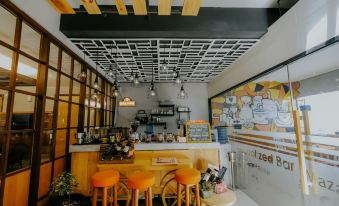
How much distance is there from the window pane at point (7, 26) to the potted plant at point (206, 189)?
11.4 ft

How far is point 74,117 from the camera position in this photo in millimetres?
4242

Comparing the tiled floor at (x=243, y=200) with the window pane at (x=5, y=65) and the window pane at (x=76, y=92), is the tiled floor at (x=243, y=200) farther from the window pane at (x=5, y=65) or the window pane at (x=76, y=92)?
the window pane at (x=5, y=65)

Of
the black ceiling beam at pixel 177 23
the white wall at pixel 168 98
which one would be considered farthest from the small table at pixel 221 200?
the white wall at pixel 168 98

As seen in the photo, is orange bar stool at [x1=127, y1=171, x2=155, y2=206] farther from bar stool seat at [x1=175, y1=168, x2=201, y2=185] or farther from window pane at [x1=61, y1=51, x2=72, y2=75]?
window pane at [x1=61, y1=51, x2=72, y2=75]

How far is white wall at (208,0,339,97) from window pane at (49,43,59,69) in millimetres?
4406

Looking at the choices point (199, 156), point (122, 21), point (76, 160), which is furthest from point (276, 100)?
point (76, 160)

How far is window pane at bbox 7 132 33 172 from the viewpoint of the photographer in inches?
95.0

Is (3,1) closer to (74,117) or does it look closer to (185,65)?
(74,117)

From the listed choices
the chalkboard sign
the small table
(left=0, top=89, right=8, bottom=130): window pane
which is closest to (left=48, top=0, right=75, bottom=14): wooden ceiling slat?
(left=0, top=89, right=8, bottom=130): window pane

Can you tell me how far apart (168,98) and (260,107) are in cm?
433

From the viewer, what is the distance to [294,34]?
272 cm

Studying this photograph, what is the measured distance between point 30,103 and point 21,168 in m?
1.04

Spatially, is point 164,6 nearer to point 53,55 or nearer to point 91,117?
point 53,55

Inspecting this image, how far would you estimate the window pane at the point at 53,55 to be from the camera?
330 centimetres
